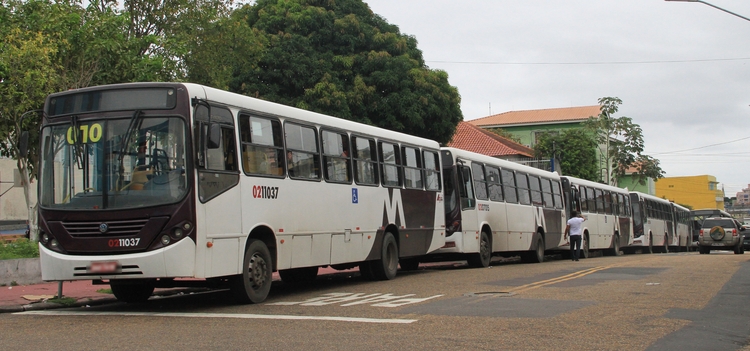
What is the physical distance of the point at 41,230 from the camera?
1108cm

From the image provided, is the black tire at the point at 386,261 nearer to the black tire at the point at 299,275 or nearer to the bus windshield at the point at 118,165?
the black tire at the point at 299,275

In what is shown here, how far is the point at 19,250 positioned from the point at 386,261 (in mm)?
7456

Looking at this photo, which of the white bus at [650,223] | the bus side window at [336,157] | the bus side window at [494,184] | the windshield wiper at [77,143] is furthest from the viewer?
the white bus at [650,223]

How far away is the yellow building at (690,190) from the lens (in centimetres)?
10969

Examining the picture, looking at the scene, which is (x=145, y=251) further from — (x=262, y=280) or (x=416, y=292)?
(x=416, y=292)

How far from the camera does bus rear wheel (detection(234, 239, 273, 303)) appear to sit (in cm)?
1170

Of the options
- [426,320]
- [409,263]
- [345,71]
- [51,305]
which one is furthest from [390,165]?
[345,71]

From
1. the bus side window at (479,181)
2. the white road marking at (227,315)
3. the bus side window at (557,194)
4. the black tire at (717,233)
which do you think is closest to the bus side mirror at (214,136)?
the white road marking at (227,315)

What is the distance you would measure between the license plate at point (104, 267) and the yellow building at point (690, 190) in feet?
351

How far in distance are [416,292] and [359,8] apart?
71.1 ft

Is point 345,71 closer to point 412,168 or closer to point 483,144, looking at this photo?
point 412,168

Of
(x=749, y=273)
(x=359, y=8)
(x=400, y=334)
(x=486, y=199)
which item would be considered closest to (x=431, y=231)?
(x=486, y=199)

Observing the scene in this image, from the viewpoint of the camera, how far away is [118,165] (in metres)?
10.7

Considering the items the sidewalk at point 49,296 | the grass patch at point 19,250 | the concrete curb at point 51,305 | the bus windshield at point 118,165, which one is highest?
the bus windshield at point 118,165
